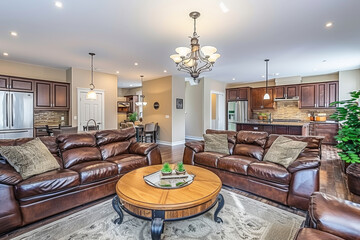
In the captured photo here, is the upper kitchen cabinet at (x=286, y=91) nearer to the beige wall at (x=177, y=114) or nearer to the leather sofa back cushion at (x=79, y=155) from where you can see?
the beige wall at (x=177, y=114)

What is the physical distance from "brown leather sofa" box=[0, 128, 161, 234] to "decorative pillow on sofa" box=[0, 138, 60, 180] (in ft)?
0.26

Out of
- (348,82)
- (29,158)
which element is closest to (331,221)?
(29,158)

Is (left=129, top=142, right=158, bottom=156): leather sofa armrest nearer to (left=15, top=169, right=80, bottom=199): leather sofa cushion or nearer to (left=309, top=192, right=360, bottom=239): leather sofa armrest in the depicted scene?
(left=15, top=169, right=80, bottom=199): leather sofa cushion

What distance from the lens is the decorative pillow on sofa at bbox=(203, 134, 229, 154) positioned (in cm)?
349

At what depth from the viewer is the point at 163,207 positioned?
153 centimetres

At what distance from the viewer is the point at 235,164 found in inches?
113

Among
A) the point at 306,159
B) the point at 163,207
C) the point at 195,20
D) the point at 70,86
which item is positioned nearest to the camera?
the point at 163,207

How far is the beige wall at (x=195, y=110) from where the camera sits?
26.2 ft

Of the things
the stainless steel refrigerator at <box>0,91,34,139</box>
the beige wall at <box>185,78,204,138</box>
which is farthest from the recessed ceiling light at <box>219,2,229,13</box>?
the stainless steel refrigerator at <box>0,91,34,139</box>

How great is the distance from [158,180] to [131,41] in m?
3.05

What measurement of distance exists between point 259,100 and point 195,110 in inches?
117

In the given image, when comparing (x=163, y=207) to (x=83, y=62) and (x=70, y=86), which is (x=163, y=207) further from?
(x=70, y=86)

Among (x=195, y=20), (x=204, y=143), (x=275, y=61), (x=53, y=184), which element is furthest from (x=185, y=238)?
(x=275, y=61)

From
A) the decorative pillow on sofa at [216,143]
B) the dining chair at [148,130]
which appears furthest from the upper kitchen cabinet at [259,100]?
the decorative pillow on sofa at [216,143]
